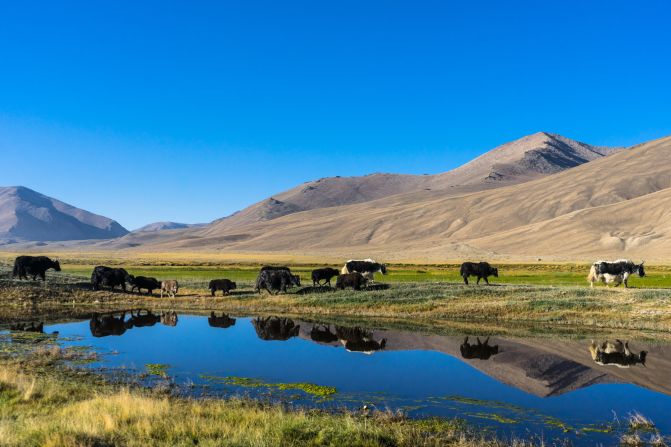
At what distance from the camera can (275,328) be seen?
29.4 meters

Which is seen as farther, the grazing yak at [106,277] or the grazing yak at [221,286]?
the grazing yak at [106,277]

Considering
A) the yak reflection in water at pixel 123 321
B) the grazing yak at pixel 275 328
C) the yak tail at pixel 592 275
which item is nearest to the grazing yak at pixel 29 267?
the yak reflection in water at pixel 123 321

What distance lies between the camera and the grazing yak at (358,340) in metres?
24.0

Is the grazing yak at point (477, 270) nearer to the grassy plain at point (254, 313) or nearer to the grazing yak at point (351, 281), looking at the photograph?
the grassy plain at point (254, 313)

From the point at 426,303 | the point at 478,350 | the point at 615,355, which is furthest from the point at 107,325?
the point at 615,355

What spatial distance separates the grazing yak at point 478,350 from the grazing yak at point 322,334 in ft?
21.1

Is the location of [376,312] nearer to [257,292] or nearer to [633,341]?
[257,292]

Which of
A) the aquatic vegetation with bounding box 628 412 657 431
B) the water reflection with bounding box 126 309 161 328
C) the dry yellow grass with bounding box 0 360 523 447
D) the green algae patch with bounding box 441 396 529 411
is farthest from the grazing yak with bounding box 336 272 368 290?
the aquatic vegetation with bounding box 628 412 657 431

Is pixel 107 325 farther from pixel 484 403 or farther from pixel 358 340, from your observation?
pixel 484 403

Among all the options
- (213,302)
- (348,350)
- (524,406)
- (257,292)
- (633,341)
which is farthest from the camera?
(257,292)

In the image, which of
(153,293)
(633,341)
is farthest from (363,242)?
(633,341)

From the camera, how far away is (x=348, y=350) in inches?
932

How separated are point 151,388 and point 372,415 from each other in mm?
7095

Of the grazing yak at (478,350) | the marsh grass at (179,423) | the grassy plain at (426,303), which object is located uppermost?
the grassy plain at (426,303)
